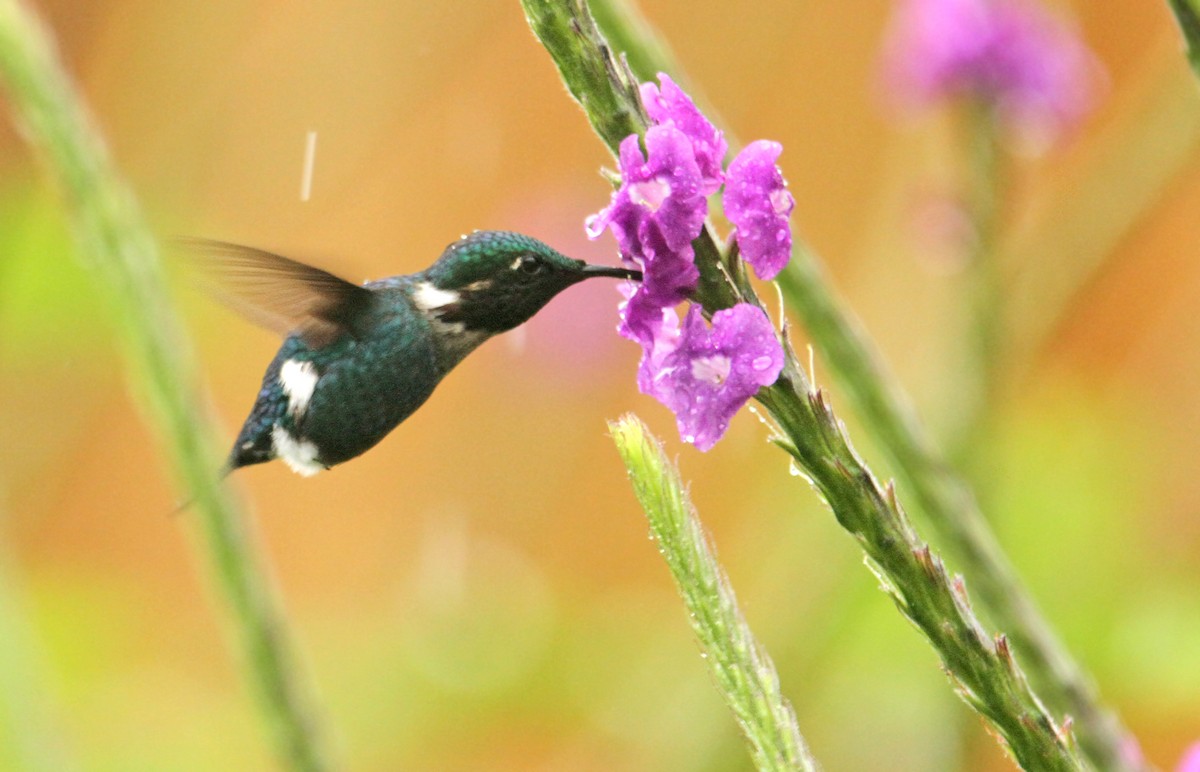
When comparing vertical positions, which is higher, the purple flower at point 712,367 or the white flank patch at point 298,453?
the white flank patch at point 298,453

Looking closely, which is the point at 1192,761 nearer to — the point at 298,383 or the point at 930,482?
the point at 930,482

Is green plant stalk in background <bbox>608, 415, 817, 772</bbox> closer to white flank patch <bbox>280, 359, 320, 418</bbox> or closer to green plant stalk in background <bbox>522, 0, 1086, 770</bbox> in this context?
green plant stalk in background <bbox>522, 0, 1086, 770</bbox>

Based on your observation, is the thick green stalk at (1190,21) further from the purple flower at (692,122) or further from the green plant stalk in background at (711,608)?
the green plant stalk in background at (711,608)

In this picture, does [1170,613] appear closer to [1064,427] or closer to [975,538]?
[1064,427]

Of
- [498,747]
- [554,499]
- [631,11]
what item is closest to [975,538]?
[631,11]

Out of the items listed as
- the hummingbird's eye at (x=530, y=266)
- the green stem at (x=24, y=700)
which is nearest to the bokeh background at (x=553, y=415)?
the green stem at (x=24, y=700)

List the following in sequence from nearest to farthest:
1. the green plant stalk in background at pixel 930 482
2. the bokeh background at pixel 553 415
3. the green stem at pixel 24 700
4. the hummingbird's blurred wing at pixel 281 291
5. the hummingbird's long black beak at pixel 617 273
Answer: the hummingbird's long black beak at pixel 617 273
the green plant stalk in background at pixel 930 482
the hummingbird's blurred wing at pixel 281 291
the green stem at pixel 24 700
the bokeh background at pixel 553 415

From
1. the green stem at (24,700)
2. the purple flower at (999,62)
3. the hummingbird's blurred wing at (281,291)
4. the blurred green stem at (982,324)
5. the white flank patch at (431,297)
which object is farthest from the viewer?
the purple flower at (999,62)
